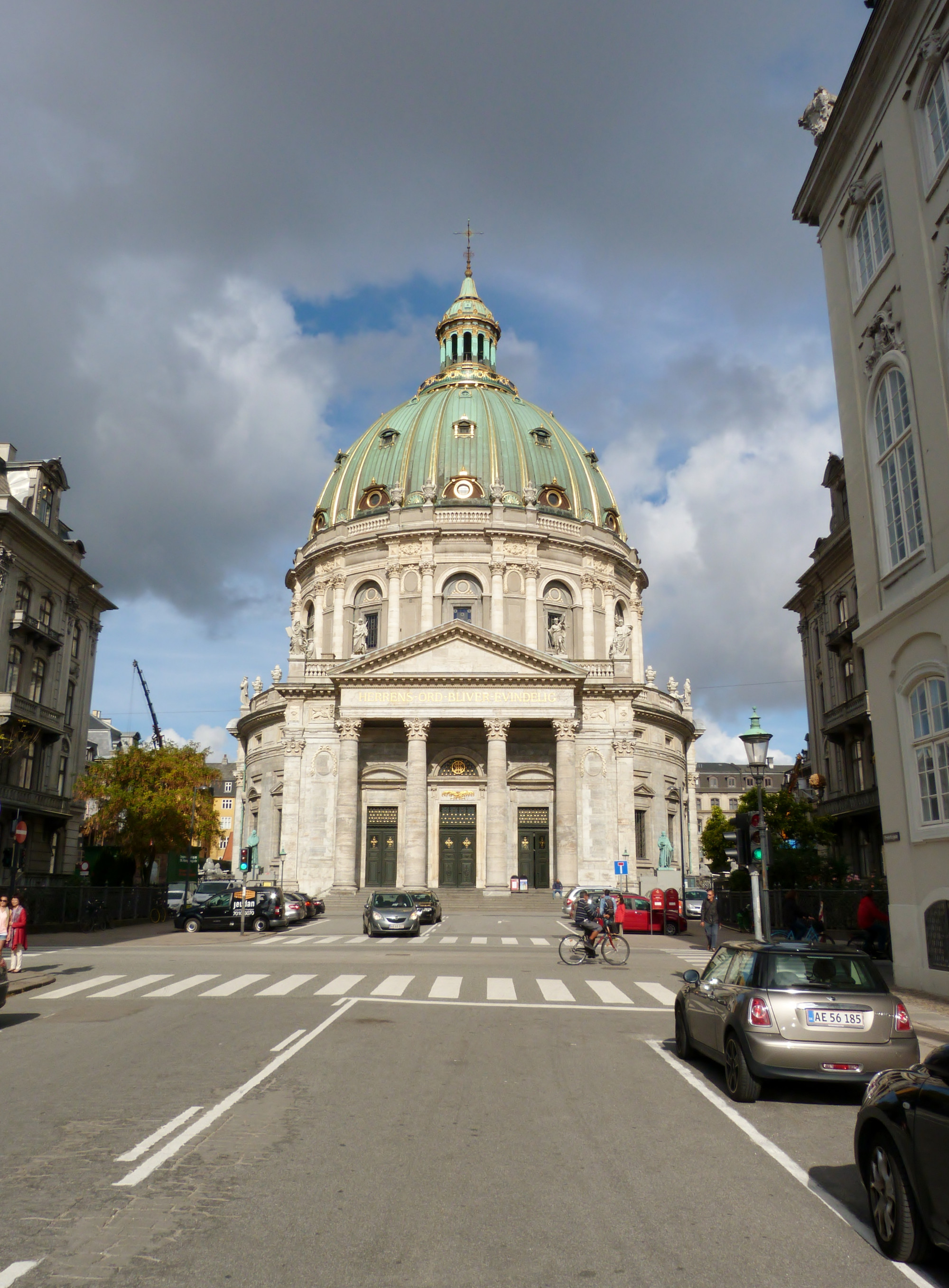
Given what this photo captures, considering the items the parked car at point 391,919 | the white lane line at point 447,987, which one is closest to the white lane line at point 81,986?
the white lane line at point 447,987

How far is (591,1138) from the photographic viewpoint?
8.43 metres

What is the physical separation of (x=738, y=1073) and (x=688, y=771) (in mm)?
72932

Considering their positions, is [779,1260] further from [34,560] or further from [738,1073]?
[34,560]

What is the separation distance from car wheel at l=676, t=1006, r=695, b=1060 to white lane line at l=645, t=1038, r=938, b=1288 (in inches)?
4.9

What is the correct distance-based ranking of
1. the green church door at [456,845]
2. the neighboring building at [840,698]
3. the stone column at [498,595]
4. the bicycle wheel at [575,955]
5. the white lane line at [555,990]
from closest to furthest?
the white lane line at [555,990] < the bicycle wheel at [575,955] < the neighboring building at [840,698] < the green church door at [456,845] < the stone column at [498,595]

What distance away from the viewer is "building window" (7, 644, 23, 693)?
45438 millimetres

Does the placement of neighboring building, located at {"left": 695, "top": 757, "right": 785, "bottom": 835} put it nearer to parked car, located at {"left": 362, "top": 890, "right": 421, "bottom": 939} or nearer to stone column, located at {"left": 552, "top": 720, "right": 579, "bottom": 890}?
stone column, located at {"left": 552, "top": 720, "right": 579, "bottom": 890}

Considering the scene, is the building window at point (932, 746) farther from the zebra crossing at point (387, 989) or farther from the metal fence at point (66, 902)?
the metal fence at point (66, 902)

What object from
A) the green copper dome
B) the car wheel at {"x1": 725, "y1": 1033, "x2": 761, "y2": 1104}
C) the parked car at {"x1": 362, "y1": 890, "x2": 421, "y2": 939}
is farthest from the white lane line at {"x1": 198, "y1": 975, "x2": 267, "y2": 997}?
the green copper dome

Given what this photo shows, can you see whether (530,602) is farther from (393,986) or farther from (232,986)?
(232,986)

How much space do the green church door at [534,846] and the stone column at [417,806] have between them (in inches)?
216

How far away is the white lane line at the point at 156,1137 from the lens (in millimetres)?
7578

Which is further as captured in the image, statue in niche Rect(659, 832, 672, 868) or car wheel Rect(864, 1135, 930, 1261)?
statue in niche Rect(659, 832, 672, 868)

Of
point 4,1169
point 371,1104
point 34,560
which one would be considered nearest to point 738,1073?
point 371,1104
